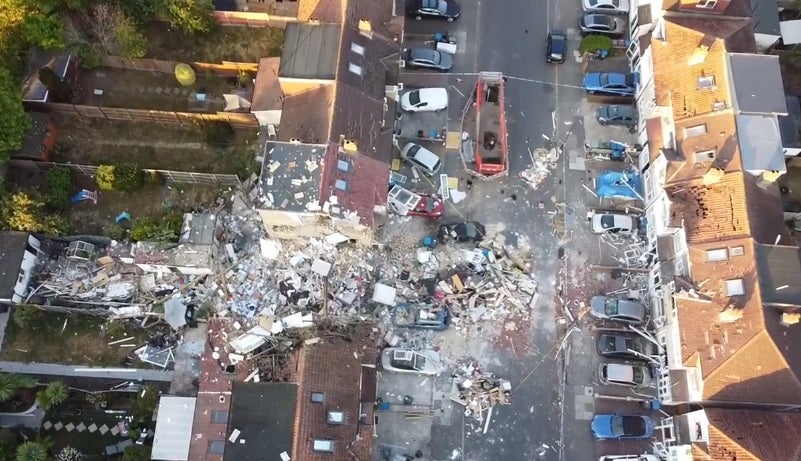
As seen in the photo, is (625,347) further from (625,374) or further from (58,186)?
(58,186)

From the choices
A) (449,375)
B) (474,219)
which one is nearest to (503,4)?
(474,219)

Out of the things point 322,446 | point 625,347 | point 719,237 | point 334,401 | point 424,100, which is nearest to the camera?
point 322,446

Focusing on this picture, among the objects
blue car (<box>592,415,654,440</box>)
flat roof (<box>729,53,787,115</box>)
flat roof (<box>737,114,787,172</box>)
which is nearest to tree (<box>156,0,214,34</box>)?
flat roof (<box>729,53,787,115</box>)

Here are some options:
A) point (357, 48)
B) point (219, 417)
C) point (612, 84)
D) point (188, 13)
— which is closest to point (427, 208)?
point (357, 48)

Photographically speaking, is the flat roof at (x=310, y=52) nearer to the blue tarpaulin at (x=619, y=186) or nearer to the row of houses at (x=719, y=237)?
the blue tarpaulin at (x=619, y=186)

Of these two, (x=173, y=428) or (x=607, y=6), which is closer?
(x=173, y=428)

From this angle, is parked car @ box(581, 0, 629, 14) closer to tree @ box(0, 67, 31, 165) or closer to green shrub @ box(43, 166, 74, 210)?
green shrub @ box(43, 166, 74, 210)

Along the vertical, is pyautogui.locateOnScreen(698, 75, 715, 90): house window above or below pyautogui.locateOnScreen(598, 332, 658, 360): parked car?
above

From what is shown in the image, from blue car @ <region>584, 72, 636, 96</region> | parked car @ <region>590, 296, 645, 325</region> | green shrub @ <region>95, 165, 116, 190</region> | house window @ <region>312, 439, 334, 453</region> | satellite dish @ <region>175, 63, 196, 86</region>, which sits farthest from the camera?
blue car @ <region>584, 72, 636, 96</region>
